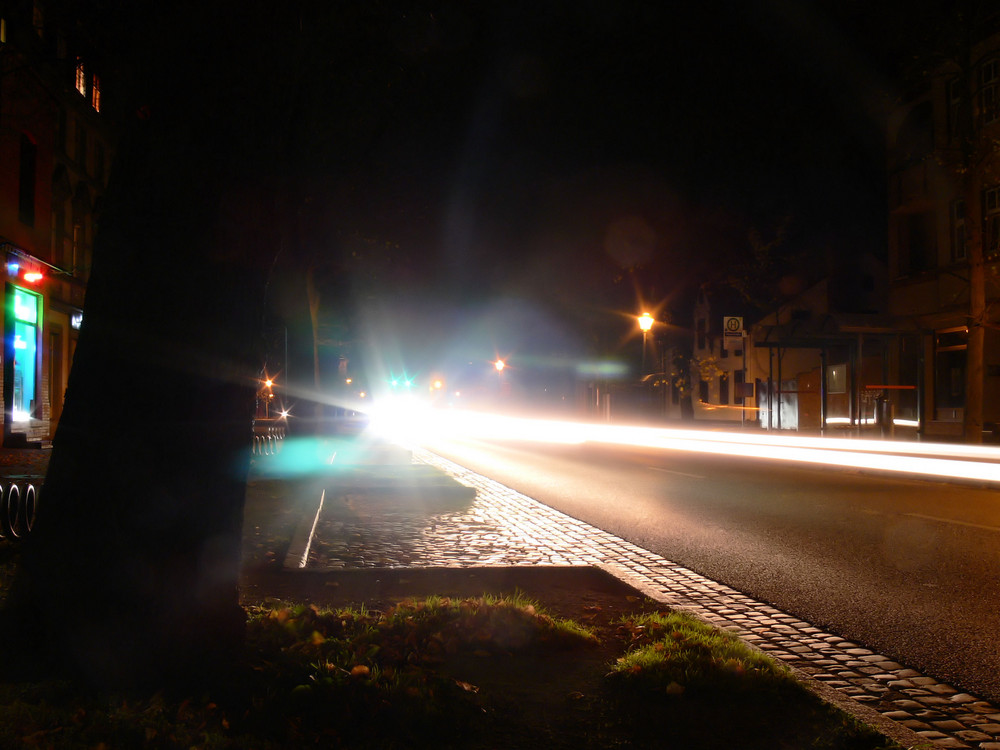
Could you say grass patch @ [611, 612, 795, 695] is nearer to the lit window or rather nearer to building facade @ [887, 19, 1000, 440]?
the lit window

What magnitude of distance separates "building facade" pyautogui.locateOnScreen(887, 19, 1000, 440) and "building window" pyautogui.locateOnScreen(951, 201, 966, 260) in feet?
0.11

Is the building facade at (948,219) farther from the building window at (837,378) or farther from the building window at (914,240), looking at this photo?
the building window at (837,378)

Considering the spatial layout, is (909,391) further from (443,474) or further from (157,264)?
(157,264)

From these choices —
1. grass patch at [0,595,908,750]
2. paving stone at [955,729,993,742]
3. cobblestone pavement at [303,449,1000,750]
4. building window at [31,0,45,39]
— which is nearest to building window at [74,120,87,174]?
building window at [31,0,45,39]

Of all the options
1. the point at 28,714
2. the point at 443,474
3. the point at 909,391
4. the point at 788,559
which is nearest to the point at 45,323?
the point at 443,474

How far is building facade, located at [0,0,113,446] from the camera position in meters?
20.8

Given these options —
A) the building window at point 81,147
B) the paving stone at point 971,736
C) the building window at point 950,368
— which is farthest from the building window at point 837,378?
the paving stone at point 971,736

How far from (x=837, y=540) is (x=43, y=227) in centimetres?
2262

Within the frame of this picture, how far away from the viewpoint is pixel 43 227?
23969mm

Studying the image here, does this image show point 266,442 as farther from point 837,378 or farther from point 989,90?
point 989,90

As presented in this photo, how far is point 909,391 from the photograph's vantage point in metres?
29.3

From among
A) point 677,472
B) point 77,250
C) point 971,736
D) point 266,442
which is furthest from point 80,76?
point 77,250

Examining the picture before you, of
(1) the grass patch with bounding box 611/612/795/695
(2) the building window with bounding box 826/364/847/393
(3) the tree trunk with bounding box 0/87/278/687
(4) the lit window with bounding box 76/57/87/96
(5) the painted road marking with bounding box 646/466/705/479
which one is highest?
(4) the lit window with bounding box 76/57/87/96

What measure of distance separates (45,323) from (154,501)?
2398 cm
